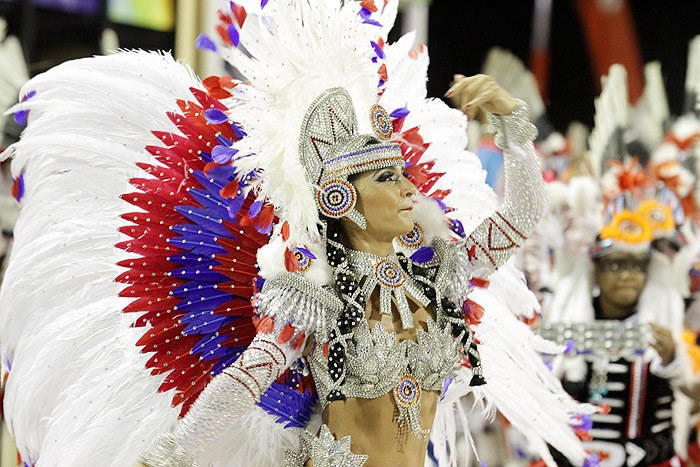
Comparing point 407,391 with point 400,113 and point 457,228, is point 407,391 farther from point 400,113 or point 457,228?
point 400,113

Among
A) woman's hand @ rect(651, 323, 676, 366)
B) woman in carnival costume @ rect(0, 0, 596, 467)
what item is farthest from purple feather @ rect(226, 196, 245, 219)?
woman's hand @ rect(651, 323, 676, 366)

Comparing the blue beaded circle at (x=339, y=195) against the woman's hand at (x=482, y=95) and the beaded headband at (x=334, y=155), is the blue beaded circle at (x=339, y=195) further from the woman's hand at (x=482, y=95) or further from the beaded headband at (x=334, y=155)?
the woman's hand at (x=482, y=95)

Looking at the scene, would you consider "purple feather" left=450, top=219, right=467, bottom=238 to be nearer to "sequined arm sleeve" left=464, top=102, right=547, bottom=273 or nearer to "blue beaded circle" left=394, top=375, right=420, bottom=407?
"sequined arm sleeve" left=464, top=102, right=547, bottom=273

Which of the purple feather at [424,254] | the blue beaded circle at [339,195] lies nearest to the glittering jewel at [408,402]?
the purple feather at [424,254]

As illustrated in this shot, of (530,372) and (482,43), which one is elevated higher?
(482,43)

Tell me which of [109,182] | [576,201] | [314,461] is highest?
[576,201]

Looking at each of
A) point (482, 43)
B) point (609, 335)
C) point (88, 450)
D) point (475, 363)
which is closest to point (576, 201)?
point (609, 335)

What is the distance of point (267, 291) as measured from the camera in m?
2.17

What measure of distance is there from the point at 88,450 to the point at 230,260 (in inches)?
25.0

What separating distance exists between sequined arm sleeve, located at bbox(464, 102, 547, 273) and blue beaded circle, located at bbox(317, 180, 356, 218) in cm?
37

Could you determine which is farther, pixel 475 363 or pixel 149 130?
pixel 149 130

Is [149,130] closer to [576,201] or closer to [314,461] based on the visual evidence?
[314,461]

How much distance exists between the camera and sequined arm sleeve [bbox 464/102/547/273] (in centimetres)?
234

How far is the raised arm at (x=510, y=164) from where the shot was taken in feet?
7.61
